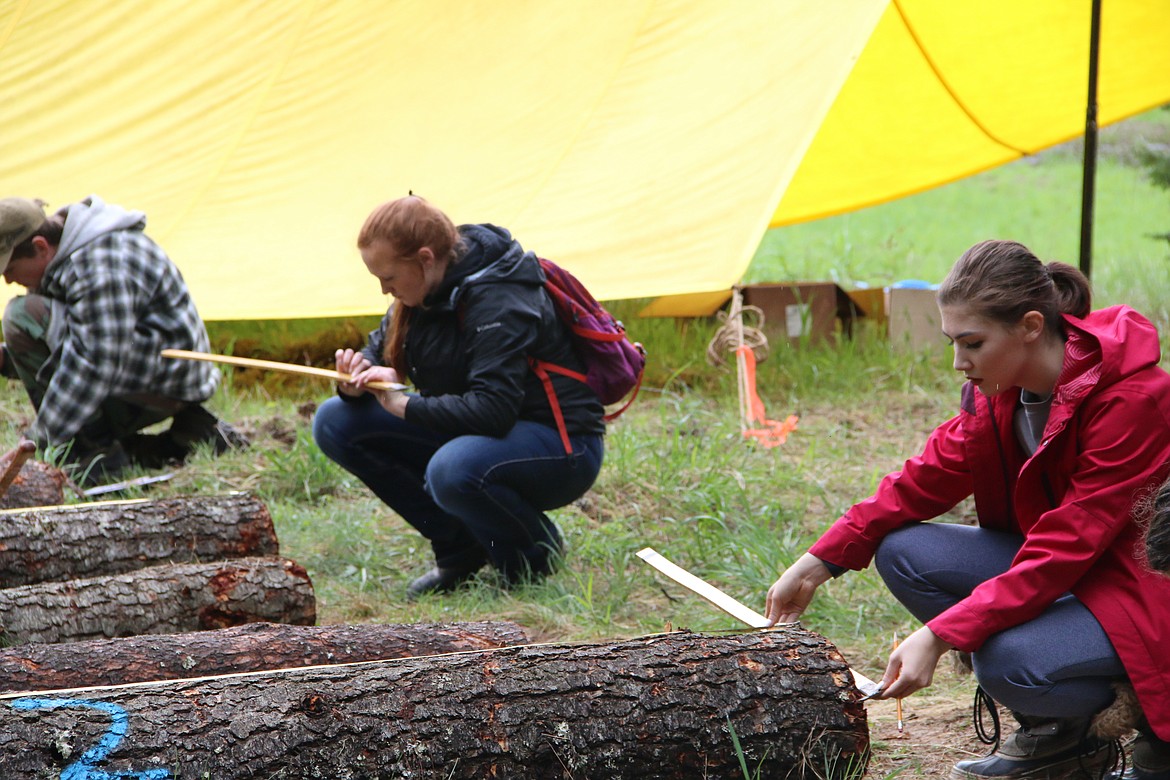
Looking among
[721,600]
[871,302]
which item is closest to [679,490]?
[721,600]

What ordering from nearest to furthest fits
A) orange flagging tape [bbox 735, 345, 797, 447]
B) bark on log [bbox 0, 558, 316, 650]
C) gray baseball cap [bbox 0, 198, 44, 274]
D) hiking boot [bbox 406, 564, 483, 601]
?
1. bark on log [bbox 0, 558, 316, 650]
2. hiking boot [bbox 406, 564, 483, 601]
3. gray baseball cap [bbox 0, 198, 44, 274]
4. orange flagging tape [bbox 735, 345, 797, 447]

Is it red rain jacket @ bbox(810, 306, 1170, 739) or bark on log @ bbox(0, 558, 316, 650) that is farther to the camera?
bark on log @ bbox(0, 558, 316, 650)

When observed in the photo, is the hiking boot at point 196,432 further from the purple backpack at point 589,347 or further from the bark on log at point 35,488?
the purple backpack at point 589,347

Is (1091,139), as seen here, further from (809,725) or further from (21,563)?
(21,563)

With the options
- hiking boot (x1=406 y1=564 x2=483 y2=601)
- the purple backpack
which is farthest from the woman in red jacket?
hiking boot (x1=406 y1=564 x2=483 y2=601)

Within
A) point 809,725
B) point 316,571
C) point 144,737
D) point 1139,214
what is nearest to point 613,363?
point 316,571

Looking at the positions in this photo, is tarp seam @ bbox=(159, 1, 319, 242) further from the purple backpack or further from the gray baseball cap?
the purple backpack

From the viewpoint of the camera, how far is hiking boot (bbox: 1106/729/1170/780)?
198 centimetres

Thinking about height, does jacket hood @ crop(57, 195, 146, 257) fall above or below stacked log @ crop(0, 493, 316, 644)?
above

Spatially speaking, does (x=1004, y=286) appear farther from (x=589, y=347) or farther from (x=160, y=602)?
(x=160, y=602)

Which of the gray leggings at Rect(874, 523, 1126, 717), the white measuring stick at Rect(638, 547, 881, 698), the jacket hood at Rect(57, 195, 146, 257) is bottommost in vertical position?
the white measuring stick at Rect(638, 547, 881, 698)

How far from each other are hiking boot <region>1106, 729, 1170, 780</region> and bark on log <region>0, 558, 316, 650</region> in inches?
68.7

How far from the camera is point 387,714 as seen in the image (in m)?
1.90

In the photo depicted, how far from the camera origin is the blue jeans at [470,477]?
3.14m
